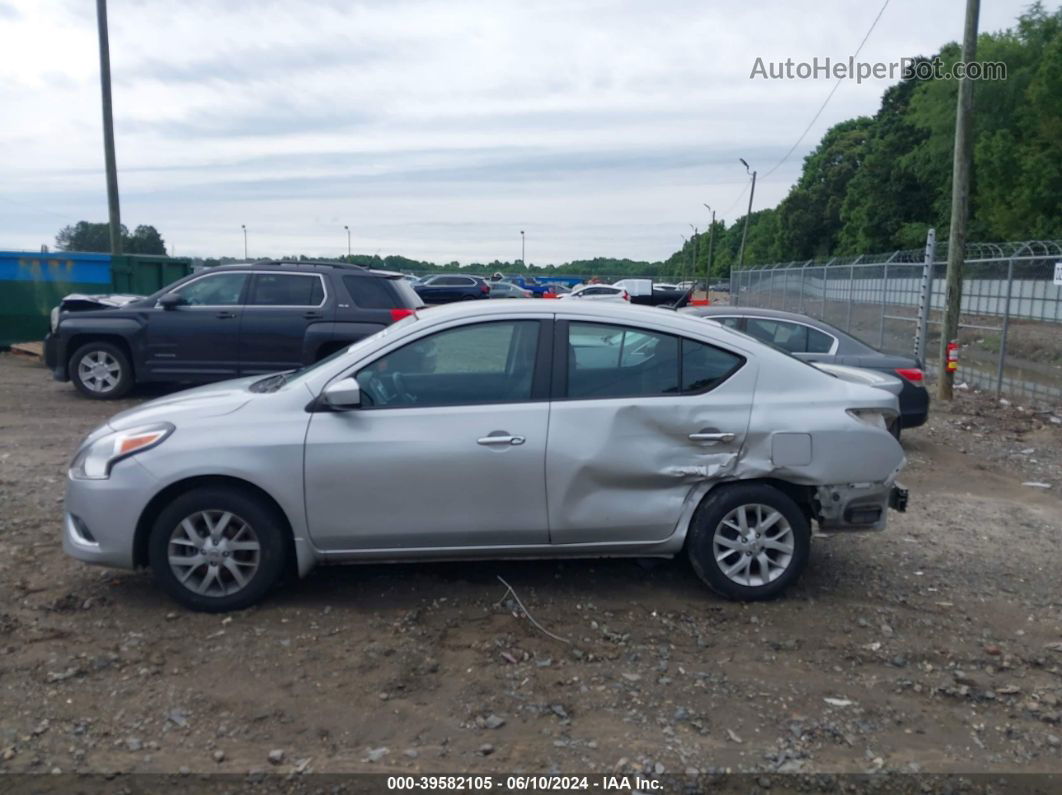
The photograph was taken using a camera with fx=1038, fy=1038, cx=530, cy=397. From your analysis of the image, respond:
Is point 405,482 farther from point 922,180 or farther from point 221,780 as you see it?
point 922,180

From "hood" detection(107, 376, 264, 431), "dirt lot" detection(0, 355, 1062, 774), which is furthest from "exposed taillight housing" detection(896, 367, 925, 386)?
"hood" detection(107, 376, 264, 431)

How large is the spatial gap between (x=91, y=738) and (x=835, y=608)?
3763 mm

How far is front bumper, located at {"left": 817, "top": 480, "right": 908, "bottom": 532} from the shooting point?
5.62 metres

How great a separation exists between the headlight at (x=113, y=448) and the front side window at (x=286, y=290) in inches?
290

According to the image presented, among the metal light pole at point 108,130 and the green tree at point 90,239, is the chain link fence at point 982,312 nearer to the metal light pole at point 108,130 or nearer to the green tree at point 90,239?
the metal light pole at point 108,130

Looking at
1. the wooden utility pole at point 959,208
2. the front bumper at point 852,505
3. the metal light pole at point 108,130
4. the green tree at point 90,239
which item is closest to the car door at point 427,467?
the front bumper at point 852,505

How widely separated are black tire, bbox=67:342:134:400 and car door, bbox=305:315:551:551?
27.5ft

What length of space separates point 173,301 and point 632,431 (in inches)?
343

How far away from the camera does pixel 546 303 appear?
5.73 m

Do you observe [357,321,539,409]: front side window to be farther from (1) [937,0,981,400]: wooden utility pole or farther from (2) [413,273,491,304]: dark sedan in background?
(2) [413,273,491,304]: dark sedan in background

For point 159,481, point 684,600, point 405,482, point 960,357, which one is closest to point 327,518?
point 405,482

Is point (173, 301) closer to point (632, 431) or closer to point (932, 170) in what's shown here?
point (632, 431)

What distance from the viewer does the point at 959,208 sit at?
48.8 feet

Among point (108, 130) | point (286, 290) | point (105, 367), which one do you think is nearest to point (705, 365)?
point (286, 290)
